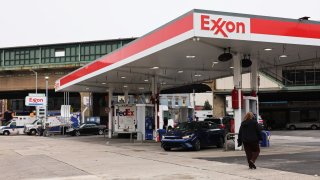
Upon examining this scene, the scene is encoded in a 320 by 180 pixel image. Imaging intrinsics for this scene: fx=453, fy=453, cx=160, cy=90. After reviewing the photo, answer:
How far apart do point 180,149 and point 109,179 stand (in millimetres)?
11091

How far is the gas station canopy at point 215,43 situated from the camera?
16.8 metres

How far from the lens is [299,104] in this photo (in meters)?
58.0

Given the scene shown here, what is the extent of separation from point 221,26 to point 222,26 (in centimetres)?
4

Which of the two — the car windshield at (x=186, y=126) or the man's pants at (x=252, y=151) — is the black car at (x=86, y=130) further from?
the man's pants at (x=252, y=151)

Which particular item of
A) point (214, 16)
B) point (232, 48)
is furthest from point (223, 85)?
point (214, 16)

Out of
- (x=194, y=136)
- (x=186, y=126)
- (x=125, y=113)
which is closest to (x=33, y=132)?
(x=125, y=113)

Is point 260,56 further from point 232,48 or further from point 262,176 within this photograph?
point 262,176

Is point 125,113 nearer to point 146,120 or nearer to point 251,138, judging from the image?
point 146,120

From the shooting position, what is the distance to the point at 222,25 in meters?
16.8

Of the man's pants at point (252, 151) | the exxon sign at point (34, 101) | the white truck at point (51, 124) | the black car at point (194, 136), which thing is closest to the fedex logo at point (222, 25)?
the man's pants at point (252, 151)

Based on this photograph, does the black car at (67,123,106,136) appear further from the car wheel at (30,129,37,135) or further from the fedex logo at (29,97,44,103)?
the fedex logo at (29,97,44,103)

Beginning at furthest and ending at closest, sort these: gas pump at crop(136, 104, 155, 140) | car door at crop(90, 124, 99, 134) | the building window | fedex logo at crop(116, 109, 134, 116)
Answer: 1. the building window
2. car door at crop(90, 124, 99, 134)
3. fedex logo at crop(116, 109, 134, 116)
4. gas pump at crop(136, 104, 155, 140)

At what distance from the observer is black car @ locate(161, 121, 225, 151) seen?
20.6 metres

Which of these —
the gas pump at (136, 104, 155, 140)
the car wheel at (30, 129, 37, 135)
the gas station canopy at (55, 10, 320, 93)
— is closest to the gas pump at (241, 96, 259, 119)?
the gas station canopy at (55, 10, 320, 93)
